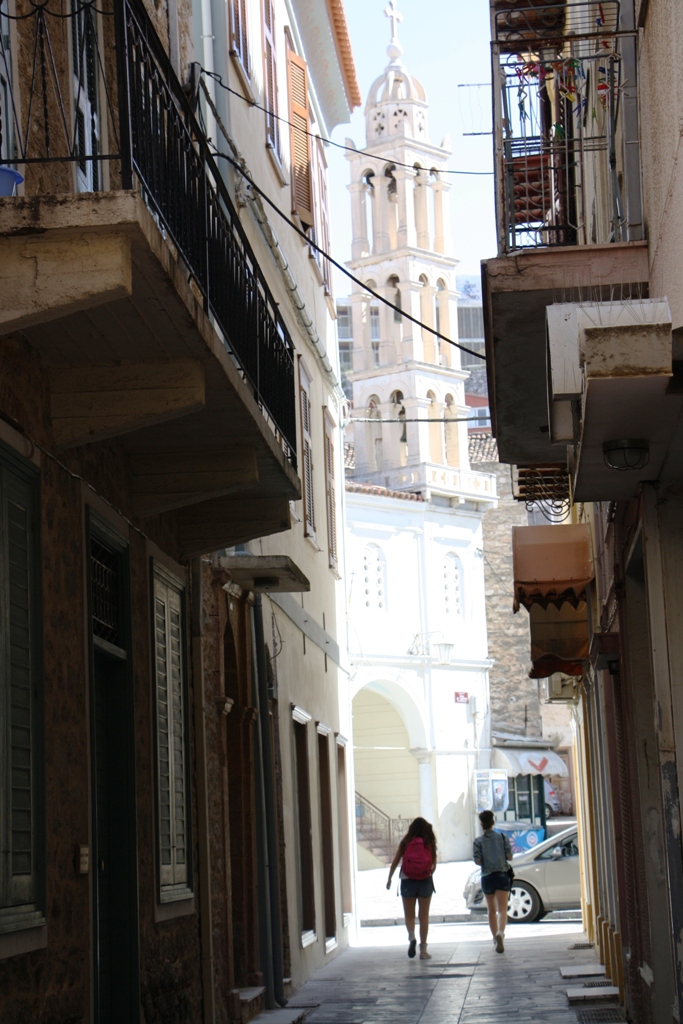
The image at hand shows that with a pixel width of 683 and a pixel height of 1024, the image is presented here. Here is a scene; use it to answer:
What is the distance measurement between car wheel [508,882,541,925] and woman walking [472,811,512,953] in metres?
6.64

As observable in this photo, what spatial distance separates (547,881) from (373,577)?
1980cm

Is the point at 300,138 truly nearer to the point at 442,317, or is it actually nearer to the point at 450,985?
the point at 450,985

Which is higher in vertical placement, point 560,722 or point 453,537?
point 453,537

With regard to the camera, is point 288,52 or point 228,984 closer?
point 228,984

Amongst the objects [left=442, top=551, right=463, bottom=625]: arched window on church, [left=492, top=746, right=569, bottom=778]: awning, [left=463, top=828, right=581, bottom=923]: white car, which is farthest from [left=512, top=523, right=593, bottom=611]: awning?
[left=492, top=746, right=569, bottom=778]: awning

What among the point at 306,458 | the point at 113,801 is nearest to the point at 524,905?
the point at 306,458

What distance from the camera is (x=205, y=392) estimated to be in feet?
24.0

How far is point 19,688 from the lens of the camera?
6.06m

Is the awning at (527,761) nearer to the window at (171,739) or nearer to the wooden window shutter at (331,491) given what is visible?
the wooden window shutter at (331,491)

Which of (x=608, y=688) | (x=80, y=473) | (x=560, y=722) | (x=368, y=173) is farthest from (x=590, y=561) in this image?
(x=560, y=722)

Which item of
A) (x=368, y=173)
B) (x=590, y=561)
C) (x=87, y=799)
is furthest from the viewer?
(x=368, y=173)

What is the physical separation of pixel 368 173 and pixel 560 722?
22011 mm

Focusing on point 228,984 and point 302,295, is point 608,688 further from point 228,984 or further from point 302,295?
point 302,295

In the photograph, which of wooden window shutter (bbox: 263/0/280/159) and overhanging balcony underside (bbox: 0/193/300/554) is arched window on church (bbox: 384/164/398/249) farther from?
overhanging balcony underside (bbox: 0/193/300/554)
